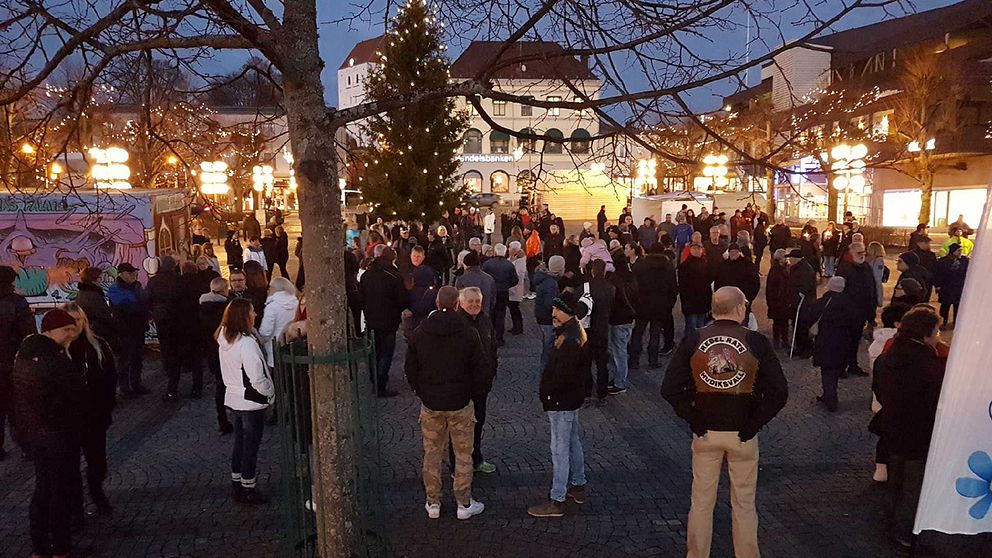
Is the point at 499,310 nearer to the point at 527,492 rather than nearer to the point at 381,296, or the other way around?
the point at 381,296

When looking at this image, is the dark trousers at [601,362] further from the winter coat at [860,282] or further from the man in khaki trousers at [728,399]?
the man in khaki trousers at [728,399]

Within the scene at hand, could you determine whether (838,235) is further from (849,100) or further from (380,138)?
(380,138)

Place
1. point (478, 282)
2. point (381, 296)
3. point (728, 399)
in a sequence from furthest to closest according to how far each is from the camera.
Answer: point (478, 282) < point (381, 296) < point (728, 399)

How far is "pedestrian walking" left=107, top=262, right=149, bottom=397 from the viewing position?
8812 millimetres

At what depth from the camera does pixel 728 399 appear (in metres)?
4.30

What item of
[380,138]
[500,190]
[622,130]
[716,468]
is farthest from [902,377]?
[500,190]

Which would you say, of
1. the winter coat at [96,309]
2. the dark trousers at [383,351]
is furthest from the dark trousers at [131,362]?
the dark trousers at [383,351]

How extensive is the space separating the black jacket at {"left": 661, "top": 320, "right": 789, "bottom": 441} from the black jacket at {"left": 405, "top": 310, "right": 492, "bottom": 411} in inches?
67.5

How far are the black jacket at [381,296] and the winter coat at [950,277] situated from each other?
29.0 feet

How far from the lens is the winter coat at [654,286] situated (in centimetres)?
987

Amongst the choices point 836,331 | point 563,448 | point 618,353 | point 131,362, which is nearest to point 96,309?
point 131,362

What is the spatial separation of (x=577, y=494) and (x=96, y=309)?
218 inches

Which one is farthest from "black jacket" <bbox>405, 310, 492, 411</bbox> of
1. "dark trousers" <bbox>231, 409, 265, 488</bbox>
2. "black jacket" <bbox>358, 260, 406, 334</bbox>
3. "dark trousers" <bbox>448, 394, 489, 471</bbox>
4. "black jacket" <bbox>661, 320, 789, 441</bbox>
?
"black jacket" <bbox>358, 260, 406, 334</bbox>

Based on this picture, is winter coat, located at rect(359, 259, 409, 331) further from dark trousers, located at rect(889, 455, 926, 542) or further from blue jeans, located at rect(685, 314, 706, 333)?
dark trousers, located at rect(889, 455, 926, 542)
